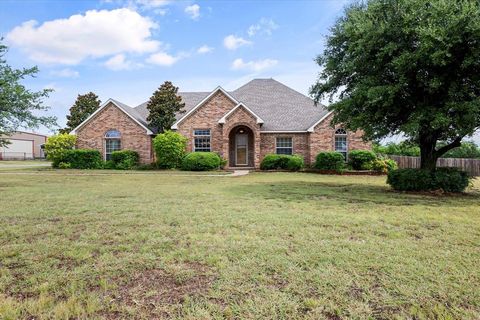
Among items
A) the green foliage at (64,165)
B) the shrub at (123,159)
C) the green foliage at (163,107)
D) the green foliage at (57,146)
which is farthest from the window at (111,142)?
the green foliage at (163,107)

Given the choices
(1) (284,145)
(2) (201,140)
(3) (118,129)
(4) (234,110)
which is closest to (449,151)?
(1) (284,145)

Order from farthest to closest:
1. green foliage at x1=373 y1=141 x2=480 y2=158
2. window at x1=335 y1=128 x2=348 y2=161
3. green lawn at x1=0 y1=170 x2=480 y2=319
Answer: green foliage at x1=373 y1=141 x2=480 y2=158
window at x1=335 y1=128 x2=348 y2=161
green lawn at x1=0 y1=170 x2=480 y2=319

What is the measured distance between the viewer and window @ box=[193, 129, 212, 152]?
24.6m

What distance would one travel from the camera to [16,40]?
13805 millimetres

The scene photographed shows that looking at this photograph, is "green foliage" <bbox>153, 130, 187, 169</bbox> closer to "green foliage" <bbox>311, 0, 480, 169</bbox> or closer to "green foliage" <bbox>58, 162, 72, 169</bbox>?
"green foliage" <bbox>58, 162, 72, 169</bbox>

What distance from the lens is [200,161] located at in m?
22.5

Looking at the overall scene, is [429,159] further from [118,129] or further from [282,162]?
[118,129]

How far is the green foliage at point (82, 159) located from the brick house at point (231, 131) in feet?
3.21

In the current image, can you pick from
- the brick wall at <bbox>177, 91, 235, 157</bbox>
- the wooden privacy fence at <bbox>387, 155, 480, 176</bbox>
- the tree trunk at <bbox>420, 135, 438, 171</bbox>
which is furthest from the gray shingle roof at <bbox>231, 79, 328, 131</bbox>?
the tree trunk at <bbox>420, 135, 438, 171</bbox>

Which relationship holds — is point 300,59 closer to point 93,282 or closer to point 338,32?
point 338,32

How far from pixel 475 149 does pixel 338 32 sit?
21008mm

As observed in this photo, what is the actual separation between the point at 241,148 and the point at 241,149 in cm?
9

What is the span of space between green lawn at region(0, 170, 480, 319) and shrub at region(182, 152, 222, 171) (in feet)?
49.3

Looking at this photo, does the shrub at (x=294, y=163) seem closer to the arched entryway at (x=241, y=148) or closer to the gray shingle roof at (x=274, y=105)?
the gray shingle roof at (x=274, y=105)
